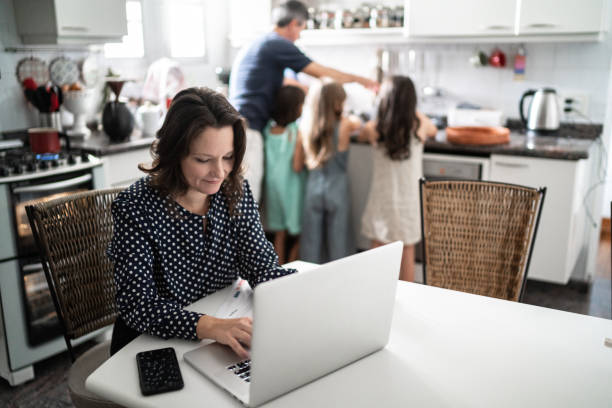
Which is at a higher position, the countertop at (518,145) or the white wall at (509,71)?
the white wall at (509,71)

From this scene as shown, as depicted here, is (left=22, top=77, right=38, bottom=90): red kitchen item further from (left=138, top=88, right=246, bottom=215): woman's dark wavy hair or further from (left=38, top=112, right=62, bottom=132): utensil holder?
(left=138, top=88, right=246, bottom=215): woman's dark wavy hair

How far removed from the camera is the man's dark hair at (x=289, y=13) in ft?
10.7

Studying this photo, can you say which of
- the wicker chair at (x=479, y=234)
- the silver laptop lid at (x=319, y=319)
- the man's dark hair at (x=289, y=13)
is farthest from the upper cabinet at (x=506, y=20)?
the silver laptop lid at (x=319, y=319)

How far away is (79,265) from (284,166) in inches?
69.4

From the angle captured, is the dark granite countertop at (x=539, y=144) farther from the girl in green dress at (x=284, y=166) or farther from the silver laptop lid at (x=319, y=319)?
the silver laptop lid at (x=319, y=319)

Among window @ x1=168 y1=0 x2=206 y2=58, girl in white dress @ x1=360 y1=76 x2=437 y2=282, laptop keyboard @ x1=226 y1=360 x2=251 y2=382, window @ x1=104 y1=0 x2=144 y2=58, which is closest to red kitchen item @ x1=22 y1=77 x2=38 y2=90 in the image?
window @ x1=104 y1=0 x2=144 y2=58

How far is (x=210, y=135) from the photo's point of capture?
140 cm

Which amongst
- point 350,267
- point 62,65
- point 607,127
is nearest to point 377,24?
point 607,127

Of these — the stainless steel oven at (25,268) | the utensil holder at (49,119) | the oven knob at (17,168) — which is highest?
the utensil holder at (49,119)

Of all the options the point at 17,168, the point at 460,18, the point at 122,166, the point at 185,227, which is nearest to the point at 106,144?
the point at 122,166

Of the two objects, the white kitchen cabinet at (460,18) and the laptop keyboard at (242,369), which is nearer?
the laptop keyboard at (242,369)

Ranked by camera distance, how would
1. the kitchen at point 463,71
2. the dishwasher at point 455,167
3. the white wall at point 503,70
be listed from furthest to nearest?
1. the white wall at point 503,70
2. the dishwasher at point 455,167
3. the kitchen at point 463,71

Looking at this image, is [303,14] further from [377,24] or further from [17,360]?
[17,360]

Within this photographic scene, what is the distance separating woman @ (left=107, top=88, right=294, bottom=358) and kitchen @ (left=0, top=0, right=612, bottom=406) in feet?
4.38
